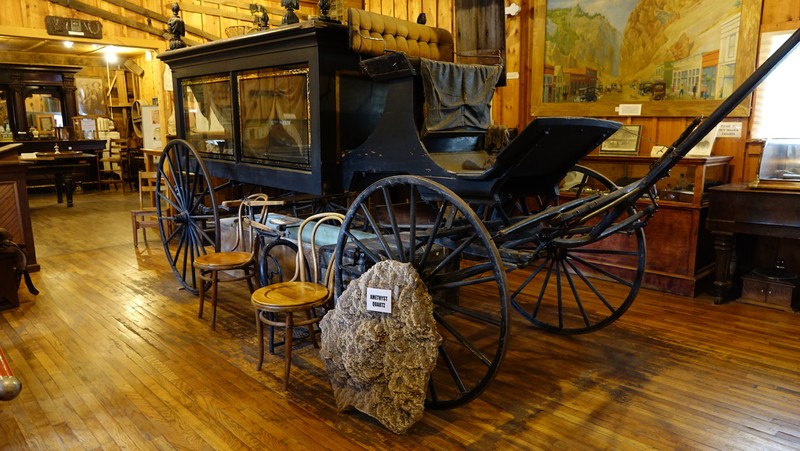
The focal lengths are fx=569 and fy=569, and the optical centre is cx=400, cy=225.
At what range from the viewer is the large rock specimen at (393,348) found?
2.44 meters

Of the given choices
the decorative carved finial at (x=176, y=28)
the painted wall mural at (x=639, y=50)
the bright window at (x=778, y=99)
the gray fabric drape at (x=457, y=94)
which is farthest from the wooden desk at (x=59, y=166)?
the bright window at (x=778, y=99)

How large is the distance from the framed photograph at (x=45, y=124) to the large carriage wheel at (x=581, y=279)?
481 inches

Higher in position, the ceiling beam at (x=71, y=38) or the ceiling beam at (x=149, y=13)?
the ceiling beam at (x=149, y=13)

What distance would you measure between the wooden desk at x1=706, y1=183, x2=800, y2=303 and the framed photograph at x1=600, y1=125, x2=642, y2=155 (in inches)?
34.2

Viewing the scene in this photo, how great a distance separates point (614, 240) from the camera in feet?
15.7

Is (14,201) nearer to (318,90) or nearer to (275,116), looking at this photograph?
(275,116)

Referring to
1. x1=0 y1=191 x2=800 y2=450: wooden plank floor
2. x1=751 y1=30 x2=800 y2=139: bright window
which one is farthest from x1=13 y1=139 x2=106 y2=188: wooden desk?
x1=751 y1=30 x2=800 y2=139: bright window

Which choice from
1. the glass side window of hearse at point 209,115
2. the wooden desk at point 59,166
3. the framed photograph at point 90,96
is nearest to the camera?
the glass side window of hearse at point 209,115

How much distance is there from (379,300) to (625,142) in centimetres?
341

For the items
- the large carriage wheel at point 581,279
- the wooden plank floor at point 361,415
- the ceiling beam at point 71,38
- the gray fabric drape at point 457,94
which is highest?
the ceiling beam at point 71,38

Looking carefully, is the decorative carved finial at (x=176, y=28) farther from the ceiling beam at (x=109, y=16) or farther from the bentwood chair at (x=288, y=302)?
the ceiling beam at (x=109, y=16)

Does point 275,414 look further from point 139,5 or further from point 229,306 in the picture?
point 139,5

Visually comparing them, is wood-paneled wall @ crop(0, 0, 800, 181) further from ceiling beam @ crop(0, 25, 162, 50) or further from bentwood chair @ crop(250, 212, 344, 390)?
bentwood chair @ crop(250, 212, 344, 390)

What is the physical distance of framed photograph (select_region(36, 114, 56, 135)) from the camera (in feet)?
42.3
